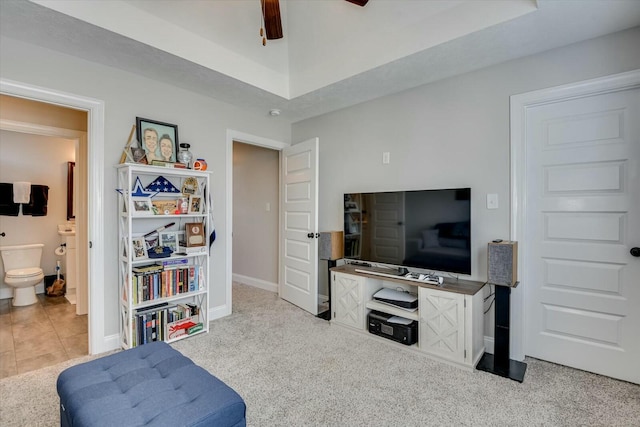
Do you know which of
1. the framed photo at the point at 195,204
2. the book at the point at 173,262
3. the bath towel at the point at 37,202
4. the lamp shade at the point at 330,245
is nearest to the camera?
the book at the point at 173,262

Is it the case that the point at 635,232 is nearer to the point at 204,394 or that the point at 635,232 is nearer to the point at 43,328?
the point at 204,394

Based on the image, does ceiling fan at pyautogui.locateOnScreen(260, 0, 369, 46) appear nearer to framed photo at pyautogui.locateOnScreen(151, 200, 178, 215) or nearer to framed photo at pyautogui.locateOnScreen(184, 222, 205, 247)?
framed photo at pyautogui.locateOnScreen(151, 200, 178, 215)

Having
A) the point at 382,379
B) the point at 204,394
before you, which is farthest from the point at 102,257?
the point at 382,379

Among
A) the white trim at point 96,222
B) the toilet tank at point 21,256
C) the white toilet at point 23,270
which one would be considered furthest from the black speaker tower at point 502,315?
the toilet tank at point 21,256

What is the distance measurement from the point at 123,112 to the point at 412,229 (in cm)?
Result: 281

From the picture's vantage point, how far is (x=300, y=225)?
12.4 feet

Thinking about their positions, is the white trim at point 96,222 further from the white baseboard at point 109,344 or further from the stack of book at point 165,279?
the stack of book at point 165,279

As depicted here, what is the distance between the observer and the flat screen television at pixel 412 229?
2570 mm

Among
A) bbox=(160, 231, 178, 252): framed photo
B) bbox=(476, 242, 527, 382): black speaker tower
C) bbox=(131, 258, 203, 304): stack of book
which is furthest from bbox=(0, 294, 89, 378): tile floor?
bbox=(476, 242, 527, 382): black speaker tower

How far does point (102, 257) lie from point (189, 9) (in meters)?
2.17

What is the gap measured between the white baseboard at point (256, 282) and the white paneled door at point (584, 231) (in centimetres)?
314

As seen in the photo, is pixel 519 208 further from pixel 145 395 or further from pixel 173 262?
pixel 173 262

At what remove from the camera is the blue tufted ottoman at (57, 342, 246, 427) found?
1.19 meters

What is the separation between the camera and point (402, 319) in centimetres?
277
